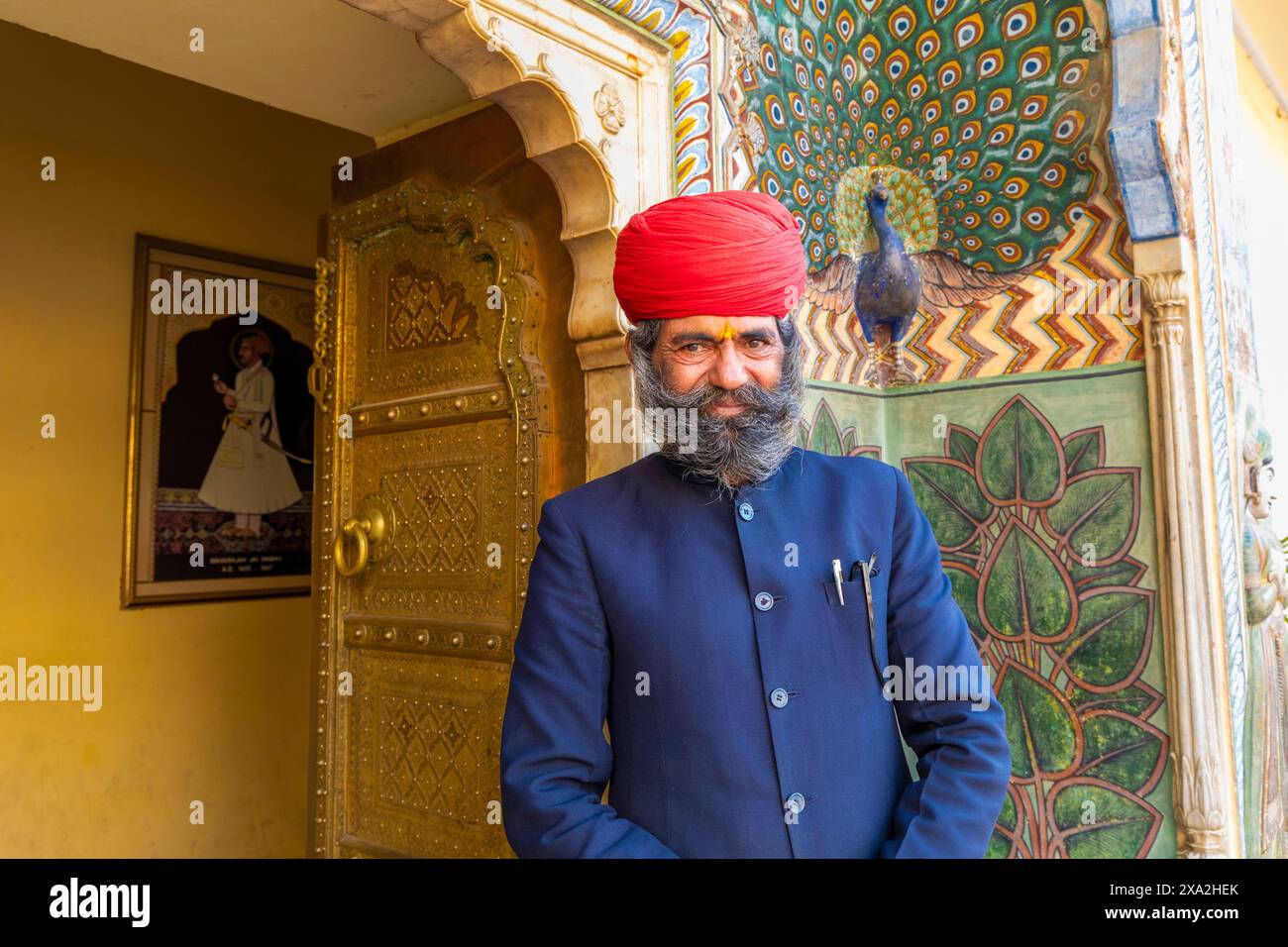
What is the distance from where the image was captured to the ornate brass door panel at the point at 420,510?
2.27 metres

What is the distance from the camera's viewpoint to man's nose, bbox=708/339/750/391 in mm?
1313

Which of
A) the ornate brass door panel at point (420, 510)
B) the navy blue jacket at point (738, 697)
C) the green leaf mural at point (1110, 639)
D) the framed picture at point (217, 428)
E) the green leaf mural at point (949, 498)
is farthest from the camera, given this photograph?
the framed picture at point (217, 428)

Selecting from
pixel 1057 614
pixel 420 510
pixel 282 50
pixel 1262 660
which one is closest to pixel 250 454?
pixel 420 510

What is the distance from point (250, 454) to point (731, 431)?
303 centimetres

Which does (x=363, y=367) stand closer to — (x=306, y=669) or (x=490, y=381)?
(x=490, y=381)

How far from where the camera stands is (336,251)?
8.94 ft

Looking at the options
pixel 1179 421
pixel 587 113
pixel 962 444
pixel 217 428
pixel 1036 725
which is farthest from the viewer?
pixel 217 428

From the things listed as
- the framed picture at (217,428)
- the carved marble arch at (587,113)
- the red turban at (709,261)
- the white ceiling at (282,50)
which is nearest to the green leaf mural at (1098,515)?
the carved marble arch at (587,113)

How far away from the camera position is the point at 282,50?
2.23 metres

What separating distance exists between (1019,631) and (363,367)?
6.57 feet

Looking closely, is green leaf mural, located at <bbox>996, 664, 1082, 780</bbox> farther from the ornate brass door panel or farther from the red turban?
the red turban

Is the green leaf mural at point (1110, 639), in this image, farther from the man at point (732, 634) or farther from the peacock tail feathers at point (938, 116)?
the man at point (732, 634)

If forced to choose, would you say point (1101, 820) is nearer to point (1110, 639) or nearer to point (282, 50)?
point (1110, 639)

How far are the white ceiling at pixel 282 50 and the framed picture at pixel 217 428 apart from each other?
1364mm
